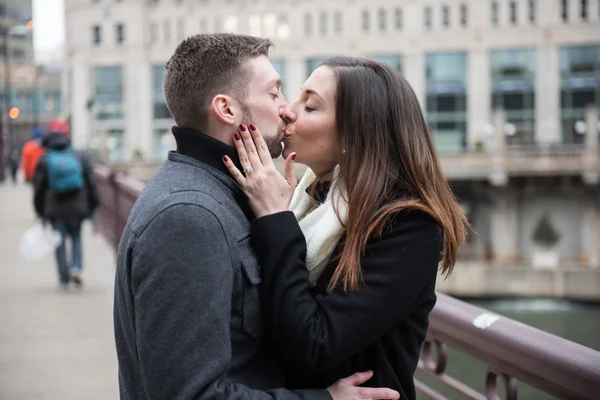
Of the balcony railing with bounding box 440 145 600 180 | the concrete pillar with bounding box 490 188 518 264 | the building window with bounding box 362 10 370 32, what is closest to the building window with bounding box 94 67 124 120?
the building window with bounding box 362 10 370 32

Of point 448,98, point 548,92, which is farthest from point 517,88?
point 448,98

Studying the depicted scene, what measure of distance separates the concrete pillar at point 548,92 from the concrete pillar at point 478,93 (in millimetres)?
2852

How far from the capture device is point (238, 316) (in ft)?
6.70

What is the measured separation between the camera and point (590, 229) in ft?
140

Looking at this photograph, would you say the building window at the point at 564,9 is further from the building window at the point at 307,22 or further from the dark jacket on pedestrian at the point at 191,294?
the dark jacket on pedestrian at the point at 191,294

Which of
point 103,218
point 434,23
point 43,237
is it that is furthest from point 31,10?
point 434,23

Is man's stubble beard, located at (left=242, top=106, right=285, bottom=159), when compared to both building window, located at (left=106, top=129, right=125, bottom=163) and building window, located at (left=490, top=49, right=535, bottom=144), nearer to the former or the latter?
building window, located at (left=490, top=49, right=535, bottom=144)

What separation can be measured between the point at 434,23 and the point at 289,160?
5363cm

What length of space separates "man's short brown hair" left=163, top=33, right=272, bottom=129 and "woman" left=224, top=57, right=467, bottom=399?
12 centimetres

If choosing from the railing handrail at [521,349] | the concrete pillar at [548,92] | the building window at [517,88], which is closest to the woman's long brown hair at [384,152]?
the railing handrail at [521,349]

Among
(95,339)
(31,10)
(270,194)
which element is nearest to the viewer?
(270,194)

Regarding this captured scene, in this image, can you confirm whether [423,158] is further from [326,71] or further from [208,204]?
[208,204]

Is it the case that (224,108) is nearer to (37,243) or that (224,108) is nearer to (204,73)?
(204,73)

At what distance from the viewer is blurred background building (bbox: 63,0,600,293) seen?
139ft
